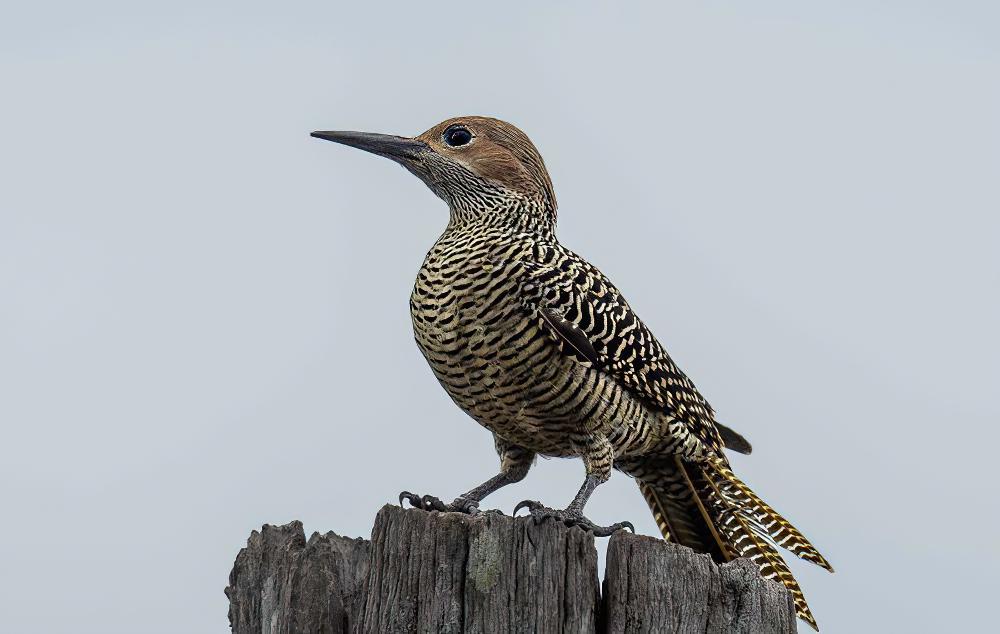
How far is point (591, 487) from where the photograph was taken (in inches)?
276

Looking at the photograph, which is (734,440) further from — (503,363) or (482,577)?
(482,577)

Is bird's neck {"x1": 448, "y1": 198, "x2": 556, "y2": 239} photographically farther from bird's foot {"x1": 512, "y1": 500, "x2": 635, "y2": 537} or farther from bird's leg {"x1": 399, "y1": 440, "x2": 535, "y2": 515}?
bird's foot {"x1": 512, "y1": 500, "x2": 635, "y2": 537}

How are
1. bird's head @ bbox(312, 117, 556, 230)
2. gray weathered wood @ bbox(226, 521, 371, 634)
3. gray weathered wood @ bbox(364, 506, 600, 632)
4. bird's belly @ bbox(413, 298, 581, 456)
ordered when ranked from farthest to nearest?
bird's head @ bbox(312, 117, 556, 230) < bird's belly @ bbox(413, 298, 581, 456) < gray weathered wood @ bbox(226, 521, 371, 634) < gray weathered wood @ bbox(364, 506, 600, 632)

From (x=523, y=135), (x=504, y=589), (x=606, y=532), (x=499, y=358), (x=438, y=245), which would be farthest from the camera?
(x=523, y=135)

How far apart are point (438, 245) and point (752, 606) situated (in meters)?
3.44

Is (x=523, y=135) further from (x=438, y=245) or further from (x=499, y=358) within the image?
(x=499, y=358)

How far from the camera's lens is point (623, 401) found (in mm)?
7418

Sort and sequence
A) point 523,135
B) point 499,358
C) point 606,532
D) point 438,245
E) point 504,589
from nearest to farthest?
point 504,589 < point 606,532 < point 499,358 < point 438,245 < point 523,135

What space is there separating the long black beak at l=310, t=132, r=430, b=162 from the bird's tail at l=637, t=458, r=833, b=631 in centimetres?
259

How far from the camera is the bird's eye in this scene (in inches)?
323

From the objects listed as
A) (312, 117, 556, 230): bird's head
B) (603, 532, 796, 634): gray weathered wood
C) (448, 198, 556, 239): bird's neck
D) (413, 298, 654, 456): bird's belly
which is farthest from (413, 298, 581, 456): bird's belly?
(603, 532, 796, 634): gray weathered wood

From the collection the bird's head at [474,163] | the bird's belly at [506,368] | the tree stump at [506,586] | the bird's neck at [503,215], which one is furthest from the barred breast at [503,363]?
the tree stump at [506,586]

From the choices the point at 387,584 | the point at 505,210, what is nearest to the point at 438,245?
the point at 505,210

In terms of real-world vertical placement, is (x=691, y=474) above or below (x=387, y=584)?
above
